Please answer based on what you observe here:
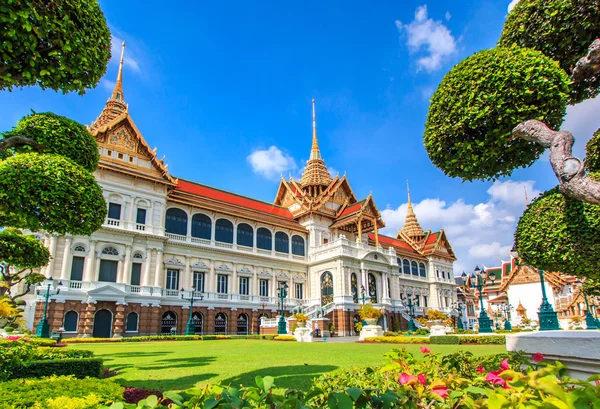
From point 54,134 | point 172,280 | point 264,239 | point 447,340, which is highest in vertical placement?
point 264,239

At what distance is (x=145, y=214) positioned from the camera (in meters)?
30.8

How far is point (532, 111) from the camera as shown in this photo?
22.7 ft

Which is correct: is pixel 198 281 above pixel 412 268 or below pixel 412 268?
below

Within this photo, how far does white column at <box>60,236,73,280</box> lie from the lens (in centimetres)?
2583

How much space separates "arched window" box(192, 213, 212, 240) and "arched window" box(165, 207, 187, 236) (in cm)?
91

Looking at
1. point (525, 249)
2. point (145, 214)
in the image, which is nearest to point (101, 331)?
point (145, 214)

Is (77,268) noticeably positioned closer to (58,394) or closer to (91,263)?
(91,263)

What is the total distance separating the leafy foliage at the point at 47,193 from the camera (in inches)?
321

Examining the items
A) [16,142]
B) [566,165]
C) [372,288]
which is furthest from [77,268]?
[566,165]

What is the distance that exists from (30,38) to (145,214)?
84.3 ft

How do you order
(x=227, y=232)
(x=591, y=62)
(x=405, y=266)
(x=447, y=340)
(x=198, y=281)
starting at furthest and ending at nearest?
(x=405, y=266) → (x=227, y=232) → (x=198, y=281) → (x=447, y=340) → (x=591, y=62)

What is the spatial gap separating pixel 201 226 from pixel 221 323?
8469 millimetres

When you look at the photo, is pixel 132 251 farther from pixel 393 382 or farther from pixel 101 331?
pixel 393 382

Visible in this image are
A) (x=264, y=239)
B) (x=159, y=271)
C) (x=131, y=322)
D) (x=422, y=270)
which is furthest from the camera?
(x=422, y=270)
